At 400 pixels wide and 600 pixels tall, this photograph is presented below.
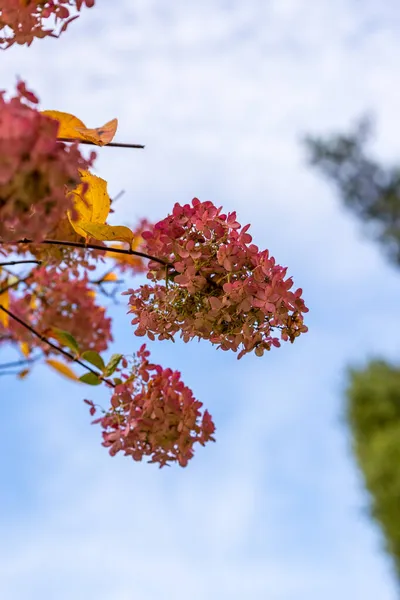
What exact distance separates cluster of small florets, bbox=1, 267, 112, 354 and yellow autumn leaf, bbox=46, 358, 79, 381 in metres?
0.05

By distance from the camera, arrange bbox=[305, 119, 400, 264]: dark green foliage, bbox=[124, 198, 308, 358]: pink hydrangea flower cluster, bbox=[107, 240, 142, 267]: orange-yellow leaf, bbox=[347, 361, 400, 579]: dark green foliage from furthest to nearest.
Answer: bbox=[305, 119, 400, 264]: dark green foliage < bbox=[347, 361, 400, 579]: dark green foliage < bbox=[107, 240, 142, 267]: orange-yellow leaf < bbox=[124, 198, 308, 358]: pink hydrangea flower cluster

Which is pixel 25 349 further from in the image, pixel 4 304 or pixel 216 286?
pixel 216 286

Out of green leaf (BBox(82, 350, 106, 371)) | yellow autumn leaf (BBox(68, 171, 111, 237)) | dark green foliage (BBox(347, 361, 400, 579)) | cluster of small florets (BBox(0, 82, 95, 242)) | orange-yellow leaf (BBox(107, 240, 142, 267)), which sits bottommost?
cluster of small florets (BBox(0, 82, 95, 242))

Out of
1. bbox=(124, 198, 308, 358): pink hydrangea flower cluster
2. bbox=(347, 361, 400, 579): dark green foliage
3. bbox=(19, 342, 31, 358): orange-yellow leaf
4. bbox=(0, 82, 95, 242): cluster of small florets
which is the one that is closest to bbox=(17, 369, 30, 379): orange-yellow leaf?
bbox=(19, 342, 31, 358): orange-yellow leaf

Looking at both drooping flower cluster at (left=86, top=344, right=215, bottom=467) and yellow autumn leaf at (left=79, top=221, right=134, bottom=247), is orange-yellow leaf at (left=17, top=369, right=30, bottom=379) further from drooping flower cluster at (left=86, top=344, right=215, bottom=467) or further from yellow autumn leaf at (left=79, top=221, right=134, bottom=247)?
yellow autumn leaf at (left=79, top=221, right=134, bottom=247)

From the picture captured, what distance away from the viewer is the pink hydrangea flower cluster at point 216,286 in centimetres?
108

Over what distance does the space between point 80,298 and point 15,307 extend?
0.62 ft

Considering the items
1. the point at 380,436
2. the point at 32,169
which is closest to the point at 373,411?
the point at 380,436

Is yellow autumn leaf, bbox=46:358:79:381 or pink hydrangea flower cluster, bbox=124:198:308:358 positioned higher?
yellow autumn leaf, bbox=46:358:79:381

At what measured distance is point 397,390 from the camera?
35.7ft

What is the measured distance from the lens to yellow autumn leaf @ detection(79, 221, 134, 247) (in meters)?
1.09

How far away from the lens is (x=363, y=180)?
→ 17.3m

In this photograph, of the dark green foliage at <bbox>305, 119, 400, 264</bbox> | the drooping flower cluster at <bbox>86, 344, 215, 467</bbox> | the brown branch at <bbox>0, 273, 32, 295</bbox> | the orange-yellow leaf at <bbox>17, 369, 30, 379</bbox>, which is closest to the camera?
the drooping flower cluster at <bbox>86, 344, 215, 467</bbox>

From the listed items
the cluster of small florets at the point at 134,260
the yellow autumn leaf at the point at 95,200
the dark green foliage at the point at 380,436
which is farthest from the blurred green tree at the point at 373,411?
the yellow autumn leaf at the point at 95,200
